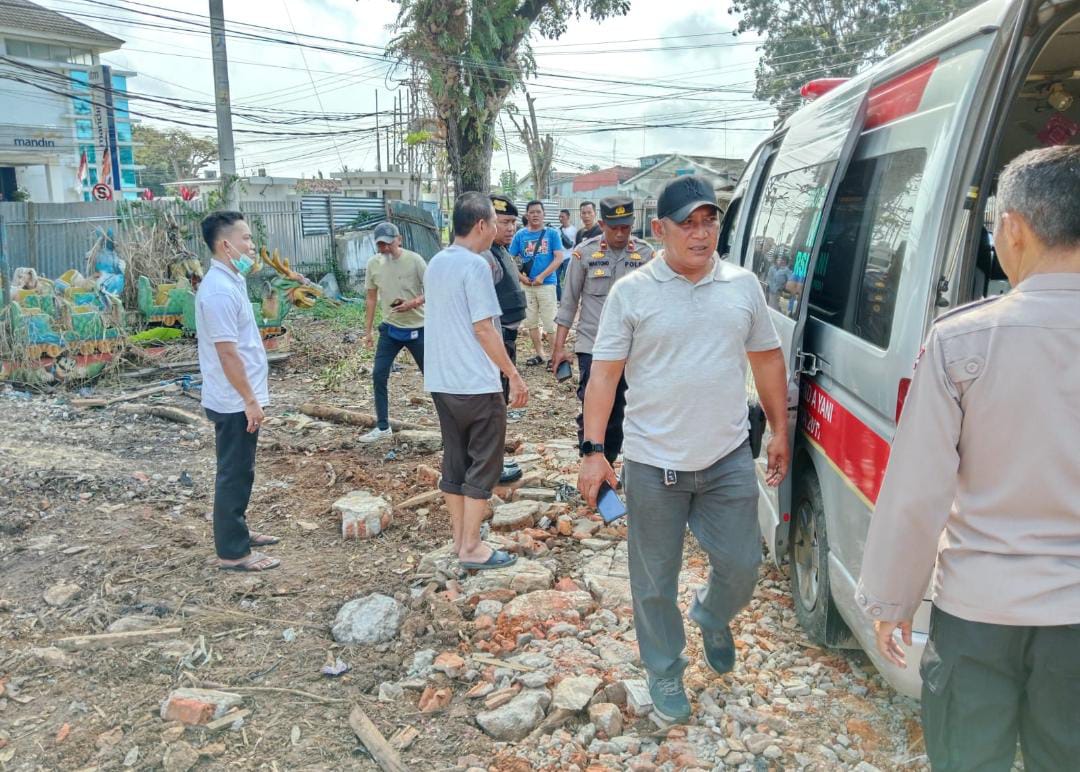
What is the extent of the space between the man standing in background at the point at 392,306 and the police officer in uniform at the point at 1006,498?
5107mm

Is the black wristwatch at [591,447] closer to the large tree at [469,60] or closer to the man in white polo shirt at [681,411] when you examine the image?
the man in white polo shirt at [681,411]

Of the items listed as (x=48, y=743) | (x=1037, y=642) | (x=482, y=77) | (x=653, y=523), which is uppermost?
(x=482, y=77)

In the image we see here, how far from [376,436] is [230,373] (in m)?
2.91

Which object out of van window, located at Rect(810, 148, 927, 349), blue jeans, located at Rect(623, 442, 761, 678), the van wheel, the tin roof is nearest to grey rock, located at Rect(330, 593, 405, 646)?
blue jeans, located at Rect(623, 442, 761, 678)

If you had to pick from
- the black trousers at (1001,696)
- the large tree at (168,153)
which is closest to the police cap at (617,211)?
the black trousers at (1001,696)

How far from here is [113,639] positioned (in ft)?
12.0

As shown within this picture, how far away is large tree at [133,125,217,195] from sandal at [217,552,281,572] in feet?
180

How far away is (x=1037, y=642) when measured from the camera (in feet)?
5.33

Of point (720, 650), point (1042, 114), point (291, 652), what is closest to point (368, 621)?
point (291, 652)

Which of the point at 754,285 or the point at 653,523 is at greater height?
the point at 754,285

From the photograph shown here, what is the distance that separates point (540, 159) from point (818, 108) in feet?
78.8

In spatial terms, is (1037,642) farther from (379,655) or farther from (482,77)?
(482,77)

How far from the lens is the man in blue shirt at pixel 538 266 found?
949cm

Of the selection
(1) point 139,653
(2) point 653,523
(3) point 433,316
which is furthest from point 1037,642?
(1) point 139,653
